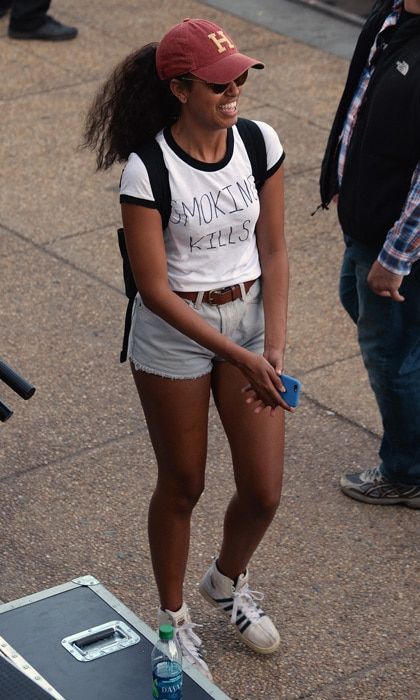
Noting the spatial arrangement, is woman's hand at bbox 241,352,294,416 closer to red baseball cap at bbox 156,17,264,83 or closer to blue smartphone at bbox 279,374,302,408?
blue smartphone at bbox 279,374,302,408

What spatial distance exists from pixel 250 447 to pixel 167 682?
77 cm

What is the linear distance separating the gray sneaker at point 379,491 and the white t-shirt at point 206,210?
4.63ft

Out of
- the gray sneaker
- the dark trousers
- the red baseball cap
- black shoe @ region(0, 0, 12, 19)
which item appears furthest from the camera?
black shoe @ region(0, 0, 12, 19)

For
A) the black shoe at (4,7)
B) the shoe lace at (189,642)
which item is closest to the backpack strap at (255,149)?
the shoe lace at (189,642)

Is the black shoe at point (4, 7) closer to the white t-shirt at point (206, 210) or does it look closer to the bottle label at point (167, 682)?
the white t-shirt at point (206, 210)

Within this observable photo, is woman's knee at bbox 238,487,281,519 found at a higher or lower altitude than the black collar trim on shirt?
lower

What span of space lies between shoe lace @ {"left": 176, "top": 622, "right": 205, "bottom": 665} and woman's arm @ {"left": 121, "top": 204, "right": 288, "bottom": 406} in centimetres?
86

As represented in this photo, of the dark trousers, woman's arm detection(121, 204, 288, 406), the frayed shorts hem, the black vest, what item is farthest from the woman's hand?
the dark trousers

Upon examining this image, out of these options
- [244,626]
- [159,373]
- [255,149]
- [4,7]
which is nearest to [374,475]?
[244,626]

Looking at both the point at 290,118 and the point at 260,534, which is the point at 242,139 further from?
the point at 290,118

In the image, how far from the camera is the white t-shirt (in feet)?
12.0

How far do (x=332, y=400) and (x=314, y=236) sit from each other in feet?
5.45

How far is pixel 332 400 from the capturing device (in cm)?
569

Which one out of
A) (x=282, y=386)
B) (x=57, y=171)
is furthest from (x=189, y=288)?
A: (x=57, y=171)
